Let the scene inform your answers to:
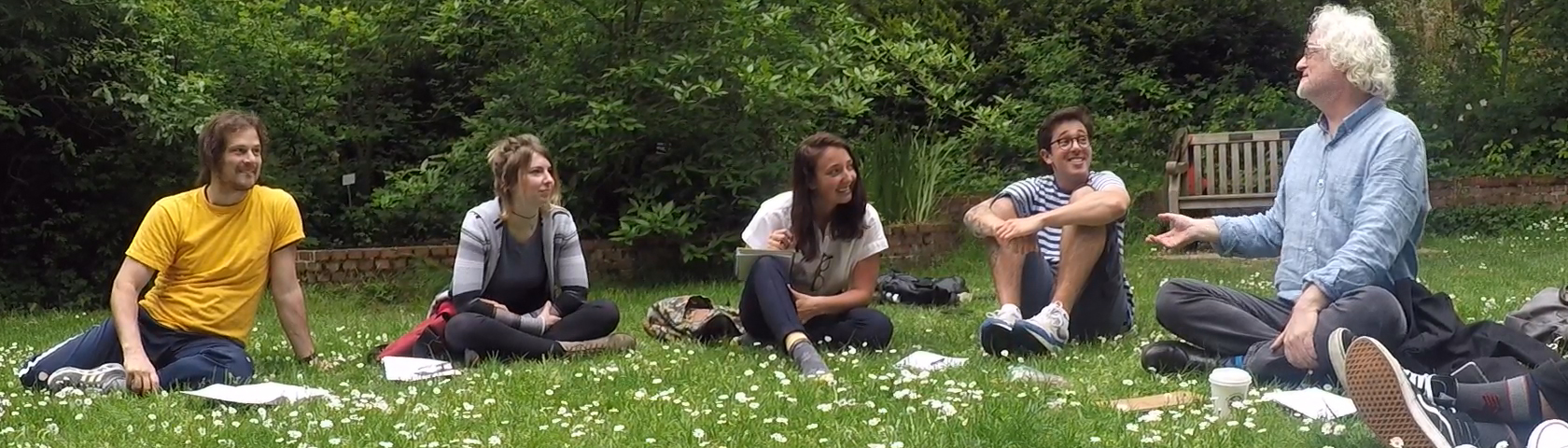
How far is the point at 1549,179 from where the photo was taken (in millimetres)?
11641

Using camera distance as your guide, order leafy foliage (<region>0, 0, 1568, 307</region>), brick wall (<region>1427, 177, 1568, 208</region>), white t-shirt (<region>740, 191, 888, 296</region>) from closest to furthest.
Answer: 1. white t-shirt (<region>740, 191, 888, 296</region>)
2. leafy foliage (<region>0, 0, 1568, 307</region>)
3. brick wall (<region>1427, 177, 1568, 208</region>)

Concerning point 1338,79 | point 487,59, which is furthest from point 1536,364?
point 487,59

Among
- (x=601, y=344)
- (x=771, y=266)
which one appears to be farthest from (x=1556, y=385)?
(x=601, y=344)

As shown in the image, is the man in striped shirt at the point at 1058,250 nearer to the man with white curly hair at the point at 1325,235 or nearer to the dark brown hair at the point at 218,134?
the man with white curly hair at the point at 1325,235

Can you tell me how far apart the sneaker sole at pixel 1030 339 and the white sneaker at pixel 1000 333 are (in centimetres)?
2

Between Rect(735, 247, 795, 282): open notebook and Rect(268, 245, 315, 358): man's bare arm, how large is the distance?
1.52m

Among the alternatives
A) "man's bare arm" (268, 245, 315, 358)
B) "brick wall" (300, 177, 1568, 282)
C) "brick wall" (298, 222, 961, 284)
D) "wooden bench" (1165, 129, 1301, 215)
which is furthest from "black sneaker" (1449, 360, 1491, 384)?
"wooden bench" (1165, 129, 1301, 215)

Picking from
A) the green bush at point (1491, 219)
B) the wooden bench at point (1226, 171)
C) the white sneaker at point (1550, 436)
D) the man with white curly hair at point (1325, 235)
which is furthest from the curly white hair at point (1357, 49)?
the green bush at point (1491, 219)

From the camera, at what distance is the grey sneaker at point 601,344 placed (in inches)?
195

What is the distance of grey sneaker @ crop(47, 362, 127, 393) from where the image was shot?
4188mm

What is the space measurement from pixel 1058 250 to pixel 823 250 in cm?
86

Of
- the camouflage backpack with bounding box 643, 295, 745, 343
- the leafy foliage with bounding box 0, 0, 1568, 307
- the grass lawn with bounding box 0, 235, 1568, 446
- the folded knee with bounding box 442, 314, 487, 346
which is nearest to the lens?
the grass lawn with bounding box 0, 235, 1568, 446

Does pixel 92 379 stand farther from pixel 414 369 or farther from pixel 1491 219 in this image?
pixel 1491 219

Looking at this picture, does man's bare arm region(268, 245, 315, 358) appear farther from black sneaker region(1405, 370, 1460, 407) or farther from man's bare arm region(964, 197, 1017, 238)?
black sneaker region(1405, 370, 1460, 407)
